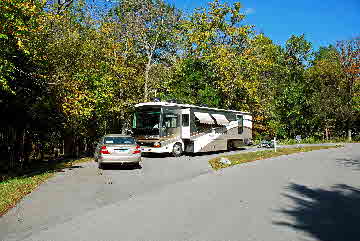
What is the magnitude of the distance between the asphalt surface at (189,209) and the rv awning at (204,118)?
10527mm

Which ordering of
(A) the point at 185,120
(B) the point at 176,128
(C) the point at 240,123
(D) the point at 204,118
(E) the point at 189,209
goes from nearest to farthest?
(E) the point at 189,209 → (B) the point at 176,128 → (A) the point at 185,120 → (D) the point at 204,118 → (C) the point at 240,123

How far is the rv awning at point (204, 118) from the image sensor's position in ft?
78.0

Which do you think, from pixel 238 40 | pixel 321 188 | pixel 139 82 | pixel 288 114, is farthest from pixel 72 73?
pixel 288 114

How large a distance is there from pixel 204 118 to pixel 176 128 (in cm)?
266

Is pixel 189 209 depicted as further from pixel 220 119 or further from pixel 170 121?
pixel 220 119

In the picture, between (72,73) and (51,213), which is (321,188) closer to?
(51,213)

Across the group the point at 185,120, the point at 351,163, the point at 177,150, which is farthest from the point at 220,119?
the point at 351,163

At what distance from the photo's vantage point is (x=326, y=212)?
7.66 metres

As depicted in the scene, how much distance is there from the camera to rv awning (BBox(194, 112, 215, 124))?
2377 cm

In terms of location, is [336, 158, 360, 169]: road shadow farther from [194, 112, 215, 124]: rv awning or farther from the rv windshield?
the rv windshield

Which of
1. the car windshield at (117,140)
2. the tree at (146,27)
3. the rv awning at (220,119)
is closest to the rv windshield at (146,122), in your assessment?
the rv awning at (220,119)

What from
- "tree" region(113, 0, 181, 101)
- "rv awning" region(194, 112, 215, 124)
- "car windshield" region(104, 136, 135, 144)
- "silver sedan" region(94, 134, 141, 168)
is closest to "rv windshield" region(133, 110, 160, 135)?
"rv awning" region(194, 112, 215, 124)

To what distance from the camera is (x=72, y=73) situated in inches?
769

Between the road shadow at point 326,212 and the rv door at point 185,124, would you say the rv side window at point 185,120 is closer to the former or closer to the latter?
the rv door at point 185,124
